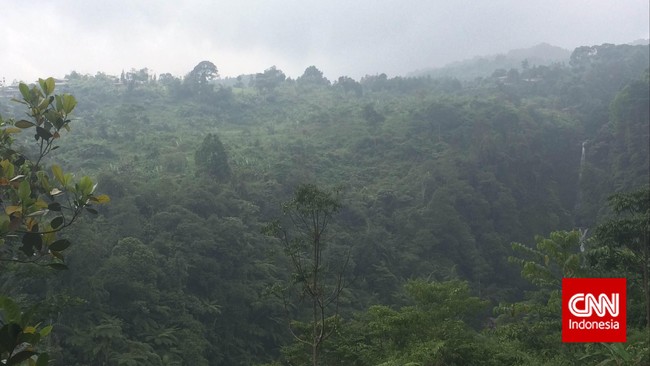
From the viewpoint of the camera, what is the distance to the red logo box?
6320 mm

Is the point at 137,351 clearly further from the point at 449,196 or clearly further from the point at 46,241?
the point at 449,196

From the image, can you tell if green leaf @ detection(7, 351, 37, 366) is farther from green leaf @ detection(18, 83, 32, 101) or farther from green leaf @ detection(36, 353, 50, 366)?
green leaf @ detection(18, 83, 32, 101)

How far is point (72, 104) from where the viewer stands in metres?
3.03

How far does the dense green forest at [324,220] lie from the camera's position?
373 inches

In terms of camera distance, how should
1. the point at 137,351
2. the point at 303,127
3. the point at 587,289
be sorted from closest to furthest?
the point at 587,289 < the point at 137,351 < the point at 303,127

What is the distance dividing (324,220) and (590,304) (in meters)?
4.05

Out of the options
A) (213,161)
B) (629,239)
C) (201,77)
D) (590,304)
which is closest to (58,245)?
(590,304)

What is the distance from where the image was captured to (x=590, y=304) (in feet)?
20.8

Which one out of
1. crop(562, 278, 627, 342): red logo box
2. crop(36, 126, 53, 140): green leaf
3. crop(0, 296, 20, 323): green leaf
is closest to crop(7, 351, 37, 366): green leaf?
crop(0, 296, 20, 323): green leaf

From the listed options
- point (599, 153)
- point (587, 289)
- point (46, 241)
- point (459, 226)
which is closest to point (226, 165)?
point (459, 226)

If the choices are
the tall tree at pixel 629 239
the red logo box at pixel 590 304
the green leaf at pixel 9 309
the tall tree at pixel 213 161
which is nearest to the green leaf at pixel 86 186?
the green leaf at pixel 9 309

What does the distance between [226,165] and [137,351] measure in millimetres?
17561

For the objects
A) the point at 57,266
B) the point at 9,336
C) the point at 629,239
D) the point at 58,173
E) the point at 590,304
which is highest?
the point at 58,173

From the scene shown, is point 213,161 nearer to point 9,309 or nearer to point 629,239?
point 629,239
